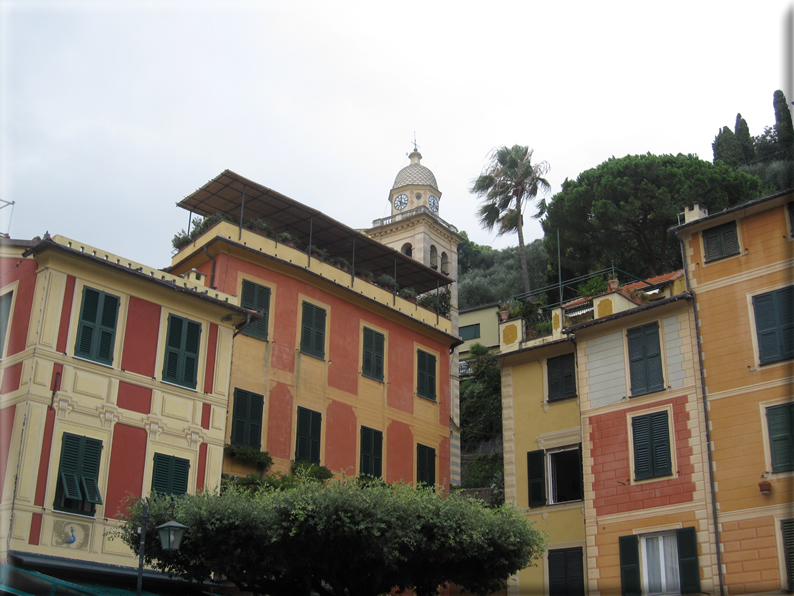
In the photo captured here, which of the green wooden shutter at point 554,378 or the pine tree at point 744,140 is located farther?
the pine tree at point 744,140

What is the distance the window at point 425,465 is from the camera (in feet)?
105

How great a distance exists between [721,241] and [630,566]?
9.13 metres

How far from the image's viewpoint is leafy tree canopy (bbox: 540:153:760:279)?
46.1m

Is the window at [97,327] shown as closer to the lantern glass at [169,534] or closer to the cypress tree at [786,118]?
the lantern glass at [169,534]

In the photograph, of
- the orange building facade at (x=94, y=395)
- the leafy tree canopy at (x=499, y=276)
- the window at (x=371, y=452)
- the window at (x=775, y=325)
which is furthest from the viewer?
the leafy tree canopy at (x=499, y=276)

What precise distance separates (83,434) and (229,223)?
32.1 feet

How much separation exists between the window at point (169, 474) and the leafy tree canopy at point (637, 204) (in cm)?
3075

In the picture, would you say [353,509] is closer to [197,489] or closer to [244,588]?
[244,588]

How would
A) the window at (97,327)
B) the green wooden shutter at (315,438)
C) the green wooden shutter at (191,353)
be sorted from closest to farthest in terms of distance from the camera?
1. the window at (97,327)
2. the green wooden shutter at (191,353)
3. the green wooden shutter at (315,438)

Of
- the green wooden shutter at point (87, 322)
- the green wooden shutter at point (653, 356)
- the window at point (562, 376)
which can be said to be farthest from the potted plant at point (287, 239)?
the green wooden shutter at point (653, 356)

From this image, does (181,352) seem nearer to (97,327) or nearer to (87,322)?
(97,327)

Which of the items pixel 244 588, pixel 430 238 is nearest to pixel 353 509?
pixel 244 588

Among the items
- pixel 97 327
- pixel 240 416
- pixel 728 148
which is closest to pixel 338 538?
pixel 240 416

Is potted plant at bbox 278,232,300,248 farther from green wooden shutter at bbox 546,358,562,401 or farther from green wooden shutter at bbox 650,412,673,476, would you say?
green wooden shutter at bbox 650,412,673,476
